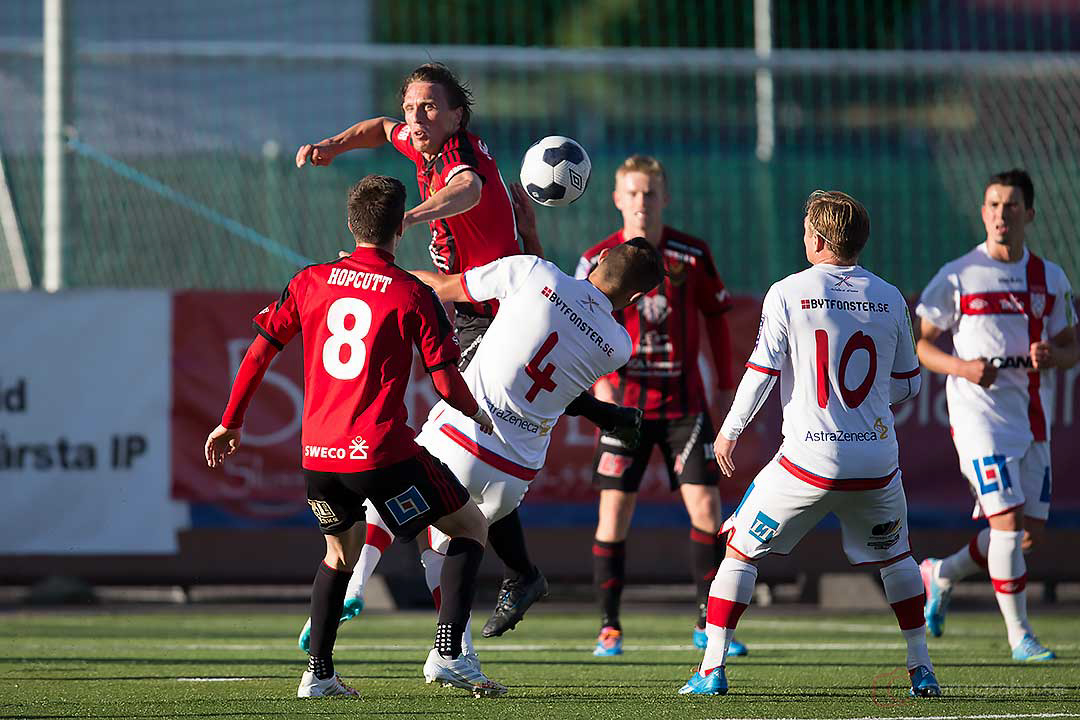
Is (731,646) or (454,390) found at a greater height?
(454,390)

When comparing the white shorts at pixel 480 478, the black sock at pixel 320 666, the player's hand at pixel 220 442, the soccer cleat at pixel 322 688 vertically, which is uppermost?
Answer: the player's hand at pixel 220 442

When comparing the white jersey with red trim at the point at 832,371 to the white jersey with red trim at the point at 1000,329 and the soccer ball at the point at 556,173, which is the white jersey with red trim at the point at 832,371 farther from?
the white jersey with red trim at the point at 1000,329

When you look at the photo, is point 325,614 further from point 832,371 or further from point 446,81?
point 446,81

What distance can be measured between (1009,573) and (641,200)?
2706 millimetres

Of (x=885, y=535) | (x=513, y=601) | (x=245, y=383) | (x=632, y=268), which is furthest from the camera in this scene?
(x=513, y=601)

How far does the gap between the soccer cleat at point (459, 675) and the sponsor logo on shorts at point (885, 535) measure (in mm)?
1549

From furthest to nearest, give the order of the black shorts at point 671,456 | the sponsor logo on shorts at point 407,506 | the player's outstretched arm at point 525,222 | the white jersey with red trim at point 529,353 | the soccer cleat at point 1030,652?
the black shorts at point 671,456 → the soccer cleat at point 1030,652 → the player's outstretched arm at point 525,222 → the white jersey with red trim at point 529,353 → the sponsor logo on shorts at point 407,506

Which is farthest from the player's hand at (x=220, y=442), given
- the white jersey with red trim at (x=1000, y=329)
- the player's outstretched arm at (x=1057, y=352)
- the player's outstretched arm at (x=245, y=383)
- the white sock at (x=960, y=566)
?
the white sock at (x=960, y=566)

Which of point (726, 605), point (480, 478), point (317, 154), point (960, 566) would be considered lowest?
point (960, 566)

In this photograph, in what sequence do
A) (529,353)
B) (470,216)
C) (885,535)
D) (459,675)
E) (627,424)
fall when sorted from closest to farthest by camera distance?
(459,675) → (885,535) → (529,353) → (627,424) → (470,216)

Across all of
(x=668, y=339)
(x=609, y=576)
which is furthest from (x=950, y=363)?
(x=609, y=576)

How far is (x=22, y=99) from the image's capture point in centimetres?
1275

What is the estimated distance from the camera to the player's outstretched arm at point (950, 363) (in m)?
8.24

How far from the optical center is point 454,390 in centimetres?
595
